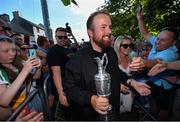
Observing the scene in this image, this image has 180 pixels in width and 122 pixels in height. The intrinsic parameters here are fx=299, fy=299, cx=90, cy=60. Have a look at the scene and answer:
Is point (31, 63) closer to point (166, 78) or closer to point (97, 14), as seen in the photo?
point (97, 14)

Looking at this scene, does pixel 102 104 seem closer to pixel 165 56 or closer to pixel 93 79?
pixel 93 79

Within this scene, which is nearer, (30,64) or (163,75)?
(30,64)

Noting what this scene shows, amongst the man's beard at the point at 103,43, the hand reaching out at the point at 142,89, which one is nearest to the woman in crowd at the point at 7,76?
the man's beard at the point at 103,43

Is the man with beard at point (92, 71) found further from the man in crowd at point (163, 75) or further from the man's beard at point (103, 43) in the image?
the man in crowd at point (163, 75)

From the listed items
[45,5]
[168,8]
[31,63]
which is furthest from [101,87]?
[168,8]

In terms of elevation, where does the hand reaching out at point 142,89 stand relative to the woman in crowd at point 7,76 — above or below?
below

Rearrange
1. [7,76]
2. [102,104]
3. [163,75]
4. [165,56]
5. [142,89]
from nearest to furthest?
[102,104] < [142,89] < [7,76] < [165,56] < [163,75]

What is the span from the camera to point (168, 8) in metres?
21.4

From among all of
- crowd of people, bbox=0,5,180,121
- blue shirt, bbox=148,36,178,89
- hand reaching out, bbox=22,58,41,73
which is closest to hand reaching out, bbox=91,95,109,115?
crowd of people, bbox=0,5,180,121

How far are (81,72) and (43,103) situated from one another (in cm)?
86

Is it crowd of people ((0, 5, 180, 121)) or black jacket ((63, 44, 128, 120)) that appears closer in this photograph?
crowd of people ((0, 5, 180, 121))

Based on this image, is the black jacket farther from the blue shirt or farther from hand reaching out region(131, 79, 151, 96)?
the blue shirt

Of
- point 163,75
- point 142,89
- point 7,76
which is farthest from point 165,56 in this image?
point 7,76

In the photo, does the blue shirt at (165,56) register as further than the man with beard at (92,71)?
Yes
